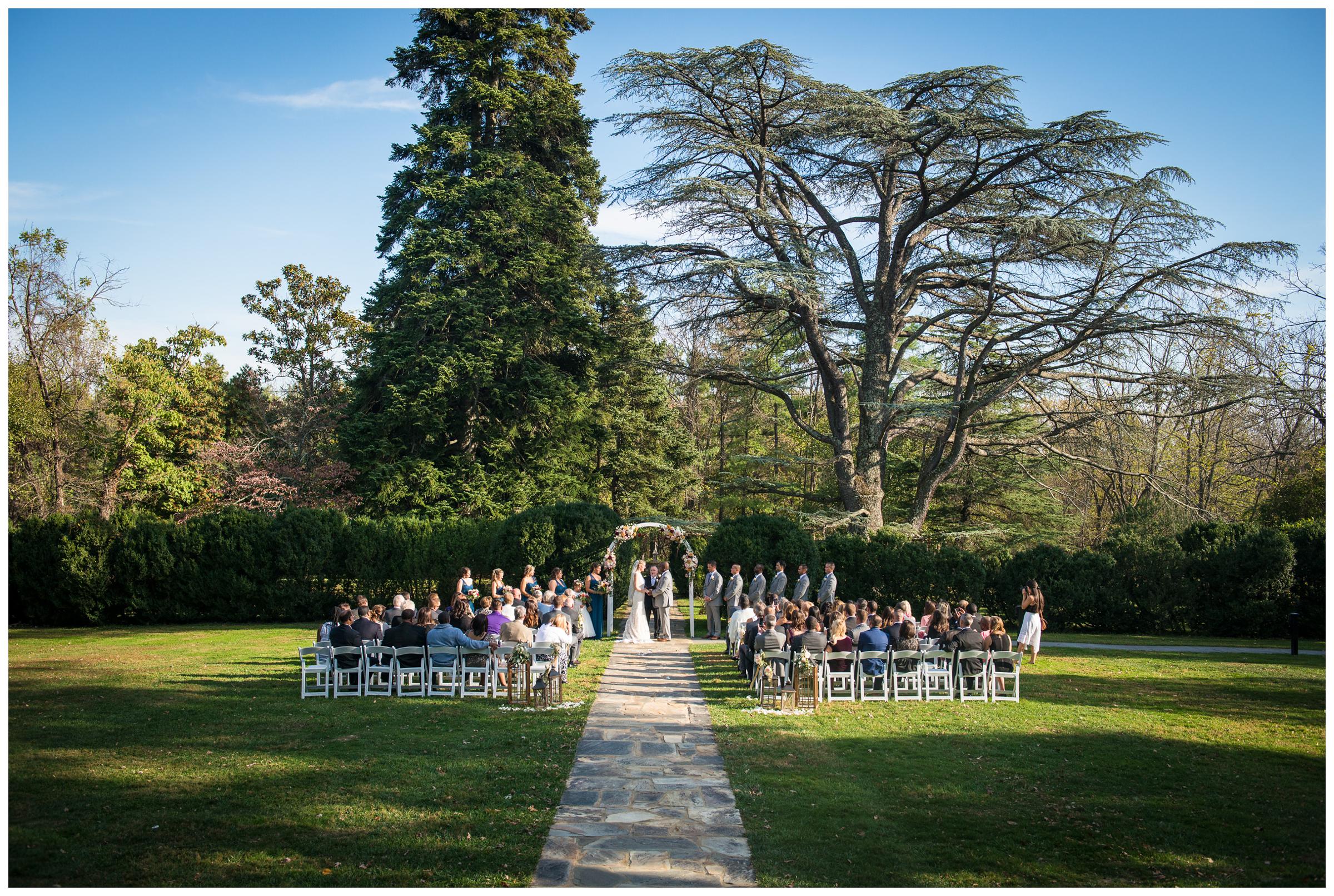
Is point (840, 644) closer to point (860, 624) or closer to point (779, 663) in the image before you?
point (779, 663)

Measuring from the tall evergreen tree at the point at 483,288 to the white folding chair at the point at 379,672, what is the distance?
13.1 metres

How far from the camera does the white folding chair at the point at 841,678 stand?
1258 cm

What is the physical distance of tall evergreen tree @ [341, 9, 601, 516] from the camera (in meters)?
27.1

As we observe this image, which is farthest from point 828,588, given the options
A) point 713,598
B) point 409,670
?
point 409,670

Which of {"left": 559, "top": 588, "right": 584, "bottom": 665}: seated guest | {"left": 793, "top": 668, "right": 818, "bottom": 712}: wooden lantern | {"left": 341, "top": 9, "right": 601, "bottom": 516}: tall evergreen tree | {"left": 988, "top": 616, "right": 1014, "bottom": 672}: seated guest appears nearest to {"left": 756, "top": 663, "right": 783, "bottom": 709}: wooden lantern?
{"left": 793, "top": 668, "right": 818, "bottom": 712}: wooden lantern

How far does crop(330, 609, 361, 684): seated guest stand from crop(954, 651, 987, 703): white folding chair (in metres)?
8.82

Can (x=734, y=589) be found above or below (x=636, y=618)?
above

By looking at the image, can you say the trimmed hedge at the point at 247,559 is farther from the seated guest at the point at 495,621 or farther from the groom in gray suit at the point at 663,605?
the seated guest at the point at 495,621

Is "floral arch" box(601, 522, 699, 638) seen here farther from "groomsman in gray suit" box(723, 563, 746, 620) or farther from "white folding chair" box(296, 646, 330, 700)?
"white folding chair" box(296, 646, 330, 700)

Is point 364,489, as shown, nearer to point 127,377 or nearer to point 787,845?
point 127,377

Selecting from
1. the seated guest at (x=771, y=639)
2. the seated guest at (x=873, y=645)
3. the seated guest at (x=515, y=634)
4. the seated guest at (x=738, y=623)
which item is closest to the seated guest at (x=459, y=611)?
the seated guest at (x=515, y=634)

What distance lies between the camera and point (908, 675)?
13.1m

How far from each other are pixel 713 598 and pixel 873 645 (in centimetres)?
785

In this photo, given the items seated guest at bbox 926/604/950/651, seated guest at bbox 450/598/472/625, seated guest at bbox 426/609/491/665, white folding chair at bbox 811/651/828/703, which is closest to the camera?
white folding chair at bbox 811/651/828/703
